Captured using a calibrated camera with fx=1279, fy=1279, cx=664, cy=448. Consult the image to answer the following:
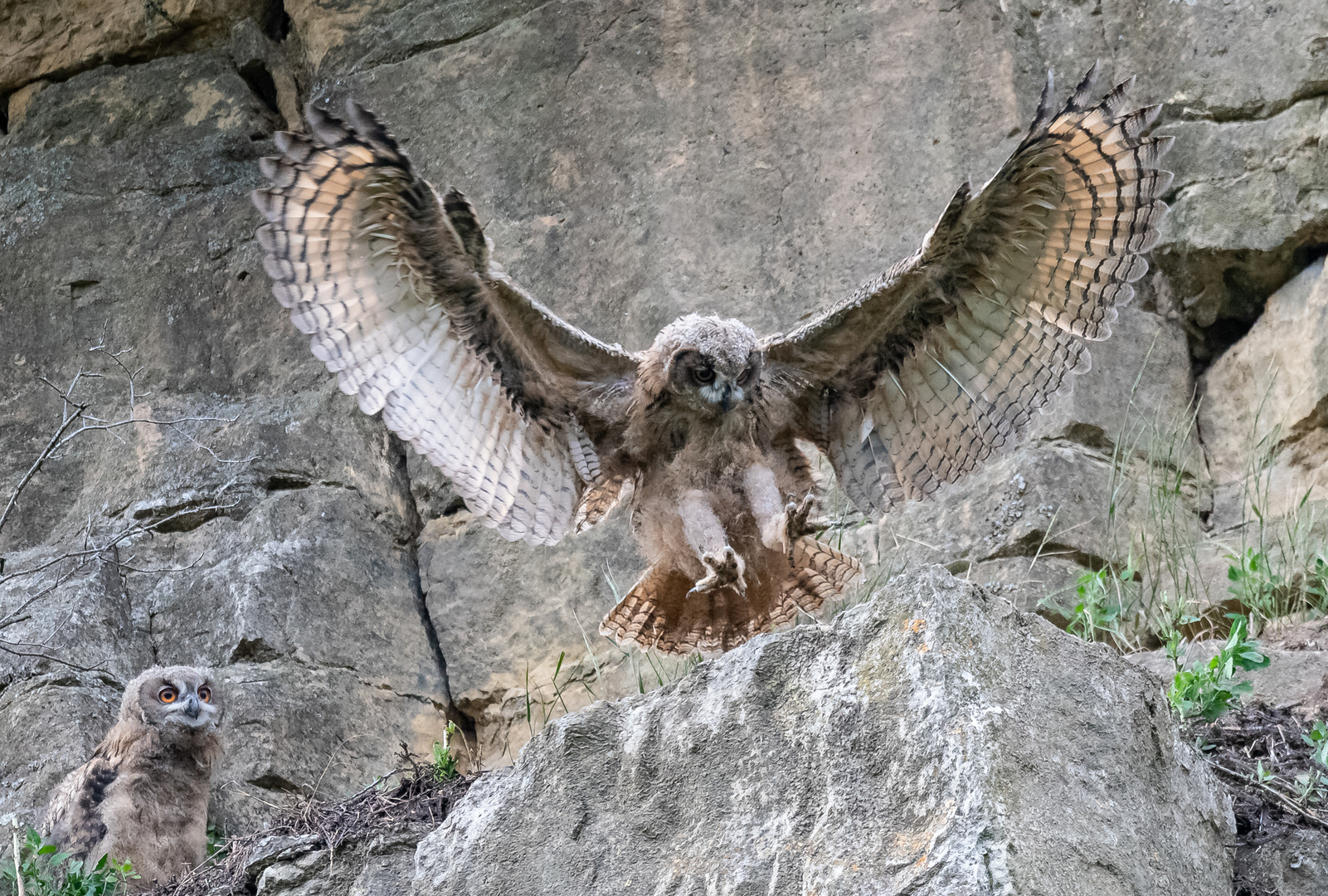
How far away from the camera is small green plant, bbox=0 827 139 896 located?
4.06 m

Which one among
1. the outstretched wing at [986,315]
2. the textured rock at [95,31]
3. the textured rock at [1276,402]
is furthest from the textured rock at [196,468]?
the textured rock at [1276,402]

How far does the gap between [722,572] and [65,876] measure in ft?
7.97

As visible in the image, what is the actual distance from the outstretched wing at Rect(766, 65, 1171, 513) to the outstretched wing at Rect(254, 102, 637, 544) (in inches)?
30.2

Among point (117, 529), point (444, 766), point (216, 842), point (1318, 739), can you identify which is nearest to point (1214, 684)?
point (1318, 739)

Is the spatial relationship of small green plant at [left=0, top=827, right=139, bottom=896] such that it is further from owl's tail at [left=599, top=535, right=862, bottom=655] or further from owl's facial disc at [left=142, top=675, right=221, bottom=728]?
owl's tail at [left=599, top=535, right=862, bottom=655]

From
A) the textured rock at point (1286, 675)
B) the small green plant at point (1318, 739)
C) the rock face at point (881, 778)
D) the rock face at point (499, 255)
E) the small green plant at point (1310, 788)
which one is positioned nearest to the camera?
the rock face at point (881, 778)

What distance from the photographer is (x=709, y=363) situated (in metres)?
4.10

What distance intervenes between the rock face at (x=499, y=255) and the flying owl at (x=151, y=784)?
30 centimetres

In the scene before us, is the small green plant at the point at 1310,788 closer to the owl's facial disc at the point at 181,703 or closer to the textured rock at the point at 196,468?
the textured rock at the point at 196,468

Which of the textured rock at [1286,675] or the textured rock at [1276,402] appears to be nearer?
the textured rock at [1286,675]

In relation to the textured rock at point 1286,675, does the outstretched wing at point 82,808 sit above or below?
below

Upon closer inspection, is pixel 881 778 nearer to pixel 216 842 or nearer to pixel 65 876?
pixel 65 876

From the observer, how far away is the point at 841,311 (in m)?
4.32

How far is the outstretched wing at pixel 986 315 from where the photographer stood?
3.81 metres
